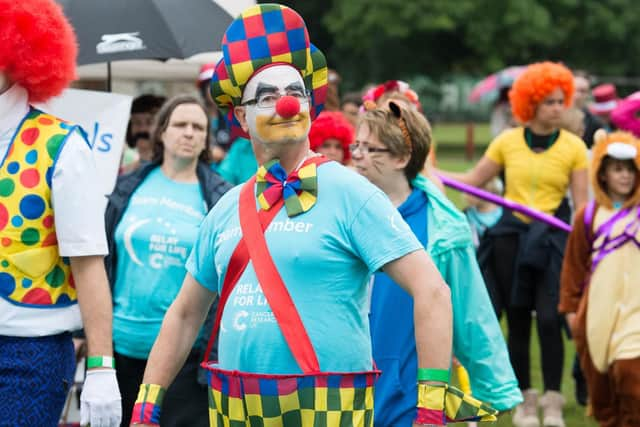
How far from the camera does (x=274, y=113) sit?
338cm

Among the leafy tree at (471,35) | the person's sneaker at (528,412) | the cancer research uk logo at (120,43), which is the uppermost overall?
Result: the leafy tree at (471,35)

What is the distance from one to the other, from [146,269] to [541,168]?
3223 millimetres

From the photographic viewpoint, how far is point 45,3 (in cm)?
396

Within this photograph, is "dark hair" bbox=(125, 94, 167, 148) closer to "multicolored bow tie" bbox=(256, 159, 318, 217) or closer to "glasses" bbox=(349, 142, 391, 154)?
"glasses" bbox=(349, 142, 391, 154)

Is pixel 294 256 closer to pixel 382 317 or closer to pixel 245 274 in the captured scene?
pixel 245 274

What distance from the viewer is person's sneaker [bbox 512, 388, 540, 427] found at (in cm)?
747

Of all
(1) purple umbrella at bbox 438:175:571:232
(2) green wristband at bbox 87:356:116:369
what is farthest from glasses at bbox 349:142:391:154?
(1) purple umbrella at bbox 438:175:571:232

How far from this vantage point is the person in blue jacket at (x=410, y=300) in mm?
4430

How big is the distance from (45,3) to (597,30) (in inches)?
1497

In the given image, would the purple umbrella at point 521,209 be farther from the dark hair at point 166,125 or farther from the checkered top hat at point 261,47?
the checkered top hat at point 261,47

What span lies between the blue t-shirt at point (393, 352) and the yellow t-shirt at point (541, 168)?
3.50 metres

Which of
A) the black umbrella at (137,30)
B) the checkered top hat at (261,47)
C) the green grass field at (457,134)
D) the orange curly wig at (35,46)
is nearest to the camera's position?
the checkered top hat at (261,47)

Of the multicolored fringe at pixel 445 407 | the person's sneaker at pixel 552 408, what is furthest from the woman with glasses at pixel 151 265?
the person's sneaker at pixel 552 408

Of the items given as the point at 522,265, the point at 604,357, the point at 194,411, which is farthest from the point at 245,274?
the point at 522,265
